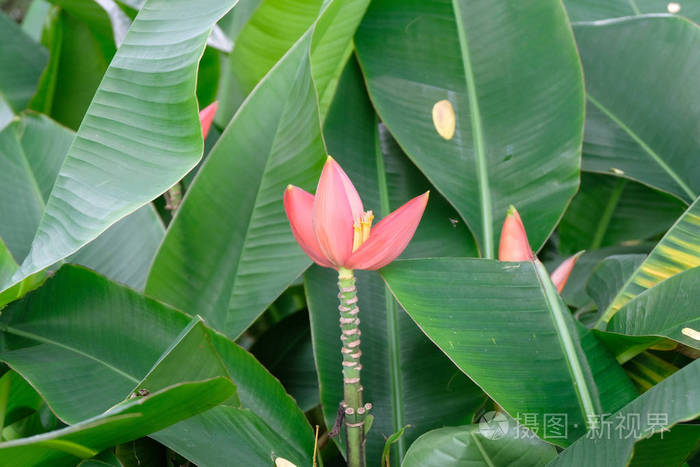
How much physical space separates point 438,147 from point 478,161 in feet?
0.15

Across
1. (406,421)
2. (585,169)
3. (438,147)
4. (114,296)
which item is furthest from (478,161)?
(114,296)

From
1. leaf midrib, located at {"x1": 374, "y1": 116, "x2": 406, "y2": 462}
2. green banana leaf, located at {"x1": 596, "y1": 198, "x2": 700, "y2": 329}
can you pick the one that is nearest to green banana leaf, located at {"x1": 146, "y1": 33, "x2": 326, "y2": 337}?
leaf midrib, located at {"x1": 374, "y1": 116, "x2": 406, "y2": 462}

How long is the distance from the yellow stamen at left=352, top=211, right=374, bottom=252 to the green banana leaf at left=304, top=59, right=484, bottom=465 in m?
0.16

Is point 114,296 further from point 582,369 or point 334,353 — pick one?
point 582,369

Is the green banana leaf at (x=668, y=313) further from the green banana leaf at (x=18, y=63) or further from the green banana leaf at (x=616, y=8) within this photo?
the green banana leaf at (x=18, y=63)

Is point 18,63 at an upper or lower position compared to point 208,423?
upper

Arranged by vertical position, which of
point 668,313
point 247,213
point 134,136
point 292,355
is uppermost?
point 134,136

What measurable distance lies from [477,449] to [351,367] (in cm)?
12

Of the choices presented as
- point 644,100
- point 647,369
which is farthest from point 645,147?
point 647,369

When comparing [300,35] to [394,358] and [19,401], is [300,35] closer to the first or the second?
[394,358]

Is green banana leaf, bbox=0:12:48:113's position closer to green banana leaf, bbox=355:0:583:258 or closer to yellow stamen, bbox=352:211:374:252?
green banana leaf, bbox=355:0:583:258

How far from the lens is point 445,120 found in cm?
72

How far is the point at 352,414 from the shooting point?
0.56 metres

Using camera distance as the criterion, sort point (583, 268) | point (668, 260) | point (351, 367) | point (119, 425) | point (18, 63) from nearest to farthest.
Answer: point (119, 425) → point (351, 367) → point (668, 260) → point (583, 268) → point (18, 63)
